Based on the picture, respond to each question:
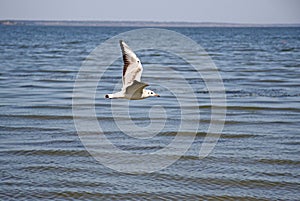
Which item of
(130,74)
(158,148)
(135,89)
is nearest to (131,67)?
(130,74)

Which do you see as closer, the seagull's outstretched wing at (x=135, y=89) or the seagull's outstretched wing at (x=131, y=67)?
the seagull's outstretched wing at (x=131, y=67)

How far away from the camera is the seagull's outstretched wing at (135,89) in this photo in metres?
10.8

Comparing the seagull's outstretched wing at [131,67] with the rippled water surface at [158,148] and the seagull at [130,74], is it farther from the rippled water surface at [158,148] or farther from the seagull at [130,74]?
the rippled water surface at [158,148]

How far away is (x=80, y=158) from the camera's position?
39.8 ft

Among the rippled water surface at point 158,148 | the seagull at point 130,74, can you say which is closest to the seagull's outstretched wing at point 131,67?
the seagull at point 130,74

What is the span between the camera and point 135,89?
11.2 meters

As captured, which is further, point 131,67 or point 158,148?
point 158,148

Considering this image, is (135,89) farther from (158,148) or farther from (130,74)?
(158,148)

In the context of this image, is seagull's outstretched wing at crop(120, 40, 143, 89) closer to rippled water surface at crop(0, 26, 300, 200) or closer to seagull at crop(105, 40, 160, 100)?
seagull at crop(105, 40, 160, 100)

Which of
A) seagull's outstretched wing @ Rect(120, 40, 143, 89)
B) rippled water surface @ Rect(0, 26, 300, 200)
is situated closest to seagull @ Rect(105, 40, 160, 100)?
seagull's outstretched wing @ Rect(120, 40, 143, 89)

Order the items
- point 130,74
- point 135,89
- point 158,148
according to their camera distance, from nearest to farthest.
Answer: point 130,74, point 135,89, point 158,148

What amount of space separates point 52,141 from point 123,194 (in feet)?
12.8

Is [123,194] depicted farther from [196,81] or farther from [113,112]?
[196,81]

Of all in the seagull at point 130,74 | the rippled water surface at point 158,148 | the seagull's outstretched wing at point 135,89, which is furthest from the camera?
the seagull's outstretched wing at point 135,89
